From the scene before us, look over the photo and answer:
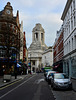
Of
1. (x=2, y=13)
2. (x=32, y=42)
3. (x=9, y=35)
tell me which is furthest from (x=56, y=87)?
(x=32, y=42)

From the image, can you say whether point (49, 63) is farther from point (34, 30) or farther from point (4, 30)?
point (4, 30)

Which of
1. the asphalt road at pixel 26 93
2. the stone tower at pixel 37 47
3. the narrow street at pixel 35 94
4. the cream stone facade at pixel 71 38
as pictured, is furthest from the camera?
the stone tower at pixel 37 47

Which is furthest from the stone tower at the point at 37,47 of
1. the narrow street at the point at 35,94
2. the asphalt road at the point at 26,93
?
the narrow street at the point at 35,94

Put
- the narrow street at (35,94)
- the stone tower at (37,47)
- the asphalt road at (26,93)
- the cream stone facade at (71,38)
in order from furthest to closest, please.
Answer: the stone tower at (37,47) → the cream stone facade at (71,38) → the asphalt road at (26,93) → the narrow street at (35,94)

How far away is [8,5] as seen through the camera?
46781 mm

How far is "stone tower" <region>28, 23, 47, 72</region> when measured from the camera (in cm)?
14891

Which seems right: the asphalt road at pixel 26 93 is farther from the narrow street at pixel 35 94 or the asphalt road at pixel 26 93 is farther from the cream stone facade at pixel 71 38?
the cream stone facade at pixel 71 38

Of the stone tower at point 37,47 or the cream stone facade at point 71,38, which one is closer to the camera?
the cream stone facade at point 71,38

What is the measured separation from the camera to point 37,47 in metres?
154

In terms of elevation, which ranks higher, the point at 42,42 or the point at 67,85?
the point at 42,42

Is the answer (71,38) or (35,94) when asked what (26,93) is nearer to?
(35,94)

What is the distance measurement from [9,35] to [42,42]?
13766 cm

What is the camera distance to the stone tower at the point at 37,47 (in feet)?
489

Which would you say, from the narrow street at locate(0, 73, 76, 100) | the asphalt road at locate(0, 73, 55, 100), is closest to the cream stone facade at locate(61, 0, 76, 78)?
the asphalt road at locate(0, 73, 55, 100)
